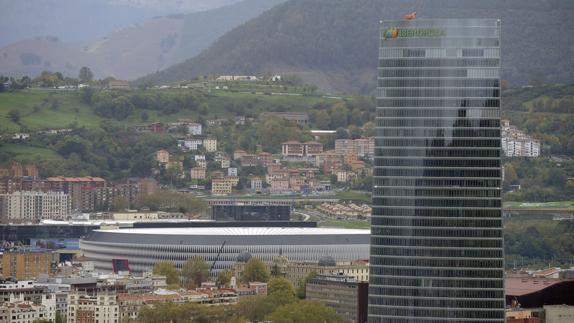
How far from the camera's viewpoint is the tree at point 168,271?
193 metres

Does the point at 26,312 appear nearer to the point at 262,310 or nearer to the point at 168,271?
the point at 262,310

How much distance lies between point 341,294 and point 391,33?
121 ft

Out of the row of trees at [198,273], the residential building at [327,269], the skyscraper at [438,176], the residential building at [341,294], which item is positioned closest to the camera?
the skyscraper at [438,176]

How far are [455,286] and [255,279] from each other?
186 feet

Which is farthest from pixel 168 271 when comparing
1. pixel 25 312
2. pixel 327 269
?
pixel 25 312

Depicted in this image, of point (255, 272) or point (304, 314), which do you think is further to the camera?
point (255, 272)

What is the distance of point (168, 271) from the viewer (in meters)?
195

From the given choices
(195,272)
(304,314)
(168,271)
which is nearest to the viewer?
(304,314)

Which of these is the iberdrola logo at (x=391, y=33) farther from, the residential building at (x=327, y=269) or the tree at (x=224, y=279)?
the tree at (x=224, y=279)

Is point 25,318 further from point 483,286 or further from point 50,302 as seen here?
point 483,286

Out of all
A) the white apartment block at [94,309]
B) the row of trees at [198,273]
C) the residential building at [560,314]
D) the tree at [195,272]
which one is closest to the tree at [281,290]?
the row of trees at [198,273]

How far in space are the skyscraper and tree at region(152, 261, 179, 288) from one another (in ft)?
184

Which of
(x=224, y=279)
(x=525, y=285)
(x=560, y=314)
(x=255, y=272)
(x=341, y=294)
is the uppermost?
(x=525, y=285)

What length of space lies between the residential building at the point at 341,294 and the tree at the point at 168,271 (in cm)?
1631
